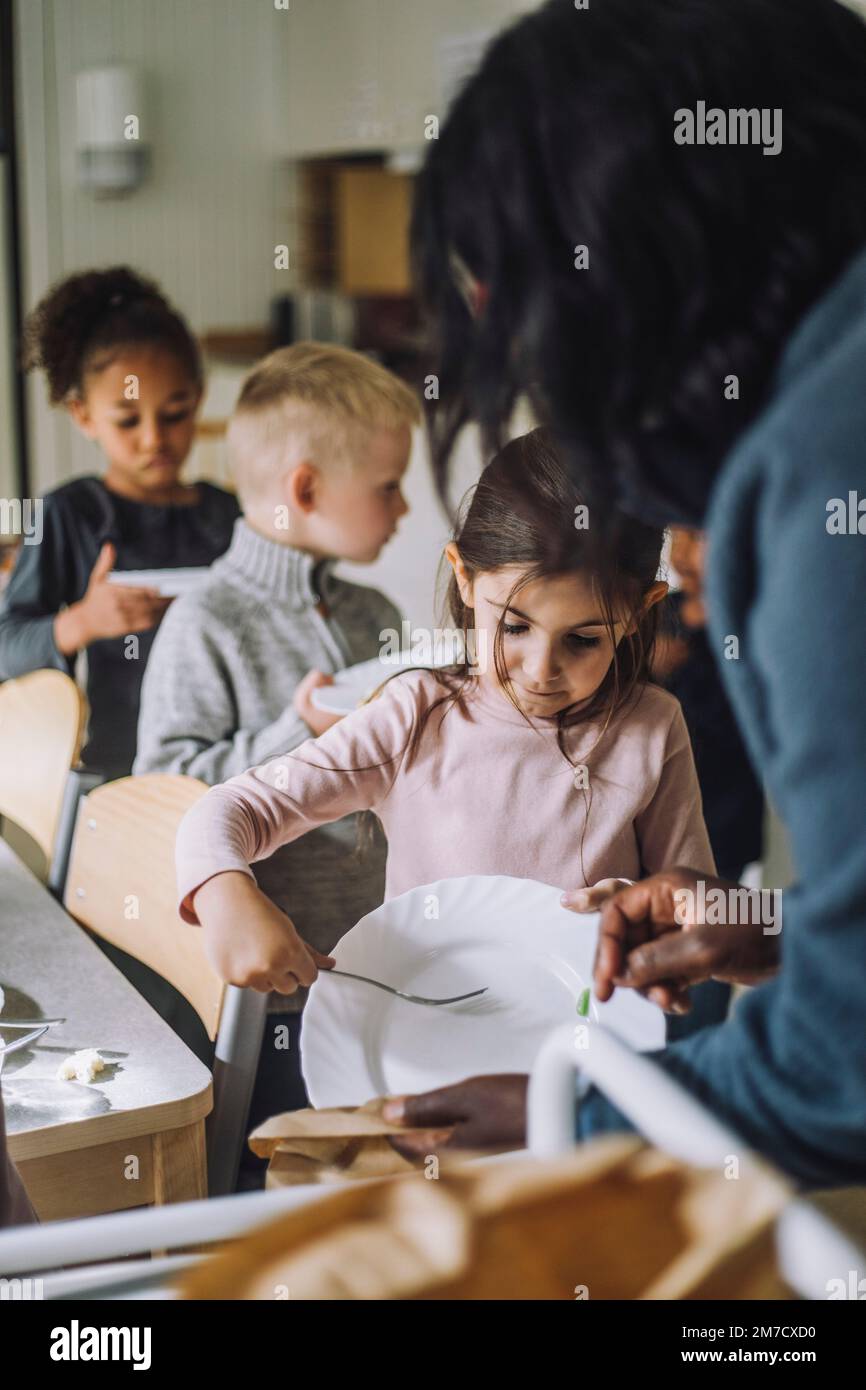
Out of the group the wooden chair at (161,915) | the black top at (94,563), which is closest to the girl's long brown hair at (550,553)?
the wooden chair at (161,915)

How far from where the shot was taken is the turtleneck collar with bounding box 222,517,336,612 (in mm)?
855

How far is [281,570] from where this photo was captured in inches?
33.7

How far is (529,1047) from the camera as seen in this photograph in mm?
560

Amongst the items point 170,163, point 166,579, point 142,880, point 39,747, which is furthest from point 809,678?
point 170,163

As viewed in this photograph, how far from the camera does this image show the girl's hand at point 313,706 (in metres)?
0.71

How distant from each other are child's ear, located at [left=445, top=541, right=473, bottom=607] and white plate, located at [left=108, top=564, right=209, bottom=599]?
31cm

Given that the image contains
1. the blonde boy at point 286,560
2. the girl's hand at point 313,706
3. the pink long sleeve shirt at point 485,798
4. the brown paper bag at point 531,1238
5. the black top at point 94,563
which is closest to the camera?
the brown paper bag at point 531,1238

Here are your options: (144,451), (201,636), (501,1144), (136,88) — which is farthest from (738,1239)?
(136,88)

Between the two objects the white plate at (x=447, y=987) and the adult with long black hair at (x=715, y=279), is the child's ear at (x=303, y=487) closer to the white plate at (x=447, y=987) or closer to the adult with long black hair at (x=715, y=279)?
the white plate at (x=447, y=987)

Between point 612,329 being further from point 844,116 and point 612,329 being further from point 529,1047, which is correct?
point 529,1047

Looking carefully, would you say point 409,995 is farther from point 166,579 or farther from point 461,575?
point 166,579

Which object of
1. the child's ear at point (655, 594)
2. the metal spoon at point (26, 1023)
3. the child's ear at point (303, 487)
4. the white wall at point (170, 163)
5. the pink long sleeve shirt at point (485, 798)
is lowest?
the metal spoon at point (26, 1023)

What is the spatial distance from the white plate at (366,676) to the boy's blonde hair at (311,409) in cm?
15

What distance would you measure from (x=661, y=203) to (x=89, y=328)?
73 cm
